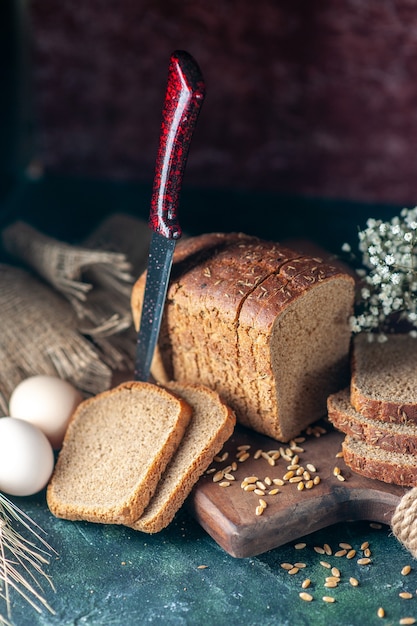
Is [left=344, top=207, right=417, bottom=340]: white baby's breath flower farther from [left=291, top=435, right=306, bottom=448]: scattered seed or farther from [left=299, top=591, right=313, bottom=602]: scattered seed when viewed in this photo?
[left=299, top=591, right=313, bottom=602]: scattered seed

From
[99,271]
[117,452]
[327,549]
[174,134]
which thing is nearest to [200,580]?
[327,549]

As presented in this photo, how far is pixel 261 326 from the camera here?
293cm

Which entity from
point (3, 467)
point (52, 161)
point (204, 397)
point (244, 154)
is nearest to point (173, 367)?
point (204, 397)

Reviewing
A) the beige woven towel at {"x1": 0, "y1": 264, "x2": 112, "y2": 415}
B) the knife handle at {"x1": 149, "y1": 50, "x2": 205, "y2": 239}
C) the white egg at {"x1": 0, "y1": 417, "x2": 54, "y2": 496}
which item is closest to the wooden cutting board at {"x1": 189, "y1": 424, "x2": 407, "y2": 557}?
the white egg at {"x1": 0, "y1": 417, "x2": 54, "y2": 496}

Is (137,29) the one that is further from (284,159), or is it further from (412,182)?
(412,182)

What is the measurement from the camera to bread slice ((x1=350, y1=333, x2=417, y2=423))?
2.92 m

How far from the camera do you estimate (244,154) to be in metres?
Answer: 4.82

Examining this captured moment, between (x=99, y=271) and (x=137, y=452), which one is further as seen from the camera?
(x=99, y=271)

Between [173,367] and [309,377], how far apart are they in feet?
1.99

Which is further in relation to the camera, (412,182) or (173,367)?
(412,182)

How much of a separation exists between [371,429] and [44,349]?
150 cm

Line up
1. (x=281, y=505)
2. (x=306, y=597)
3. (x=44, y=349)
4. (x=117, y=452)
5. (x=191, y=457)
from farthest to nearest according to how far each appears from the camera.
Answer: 1. (x=44, y=349)
2. (x=117, y=452)
3. (x=191, y=457)
4. (x=281, y=505)
5. (x=306, y=597)

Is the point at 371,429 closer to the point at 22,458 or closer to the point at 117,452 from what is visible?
the point at 117,452

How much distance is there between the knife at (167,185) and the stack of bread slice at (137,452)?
0.24m
